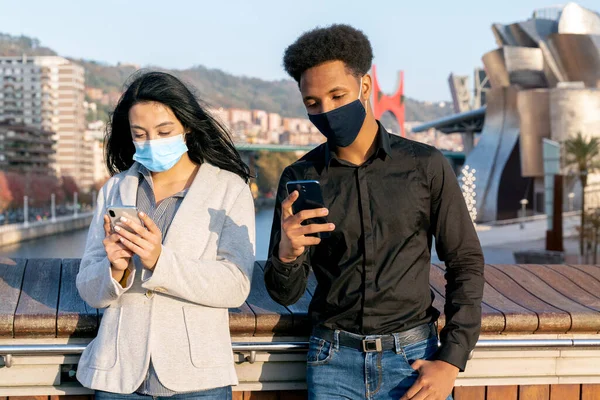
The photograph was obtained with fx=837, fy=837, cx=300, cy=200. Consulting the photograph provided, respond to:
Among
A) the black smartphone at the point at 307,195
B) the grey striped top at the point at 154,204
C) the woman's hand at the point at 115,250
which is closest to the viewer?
the black smartphone at the point at 307,195

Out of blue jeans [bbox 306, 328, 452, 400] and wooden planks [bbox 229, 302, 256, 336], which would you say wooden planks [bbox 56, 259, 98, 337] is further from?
blue jeans [bbox 306, 328, 452, 400]

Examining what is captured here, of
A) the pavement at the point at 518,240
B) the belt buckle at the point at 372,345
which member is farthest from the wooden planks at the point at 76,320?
the pavement at the point at 518,240

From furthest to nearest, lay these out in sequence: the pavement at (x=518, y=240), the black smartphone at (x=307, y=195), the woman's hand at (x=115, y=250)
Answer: the pavement at (x=518, y=240)
the woman's hand at (x=115, y=250)
the black smartphone at (x=307, y=195)

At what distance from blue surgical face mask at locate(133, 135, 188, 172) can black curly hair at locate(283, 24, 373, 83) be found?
0.42m

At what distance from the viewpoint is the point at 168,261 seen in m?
2.24

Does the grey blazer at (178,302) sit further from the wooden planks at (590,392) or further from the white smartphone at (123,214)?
the wooden planks at (590,392)

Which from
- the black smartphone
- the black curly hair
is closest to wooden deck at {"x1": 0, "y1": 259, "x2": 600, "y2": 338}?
the black smartphone

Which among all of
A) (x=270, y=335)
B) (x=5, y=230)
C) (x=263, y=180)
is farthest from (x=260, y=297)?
(x=263, y=180)

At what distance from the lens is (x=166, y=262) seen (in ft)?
7.32

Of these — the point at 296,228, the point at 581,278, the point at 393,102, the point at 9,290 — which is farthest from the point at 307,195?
the point at 393,102

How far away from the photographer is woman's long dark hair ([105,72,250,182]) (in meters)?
2.49

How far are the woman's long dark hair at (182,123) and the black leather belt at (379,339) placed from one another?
0.65m

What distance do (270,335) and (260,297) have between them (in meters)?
0.22

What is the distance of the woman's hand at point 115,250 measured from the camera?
220 cm
